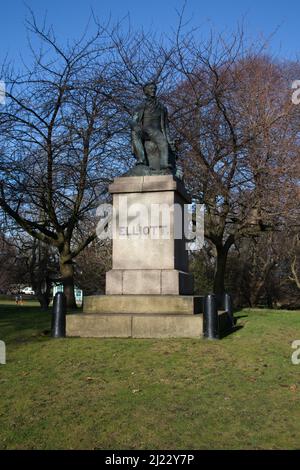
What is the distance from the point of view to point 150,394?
6.02 meters

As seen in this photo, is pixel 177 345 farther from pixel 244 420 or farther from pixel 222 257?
pixel 222 257

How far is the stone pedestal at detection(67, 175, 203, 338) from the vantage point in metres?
9.27

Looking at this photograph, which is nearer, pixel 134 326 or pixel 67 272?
pixel 134 326

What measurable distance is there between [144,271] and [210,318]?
2.03 m

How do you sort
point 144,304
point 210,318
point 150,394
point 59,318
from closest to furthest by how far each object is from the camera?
point 150,394 < point 210,318 < point 59,318 < point 144,304

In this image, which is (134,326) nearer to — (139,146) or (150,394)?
(150,394)

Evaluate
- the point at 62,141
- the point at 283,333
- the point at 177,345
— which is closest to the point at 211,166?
the point at 62,141

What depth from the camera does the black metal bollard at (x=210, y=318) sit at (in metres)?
8.75

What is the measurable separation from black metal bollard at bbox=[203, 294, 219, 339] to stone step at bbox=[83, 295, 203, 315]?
0.65 metres

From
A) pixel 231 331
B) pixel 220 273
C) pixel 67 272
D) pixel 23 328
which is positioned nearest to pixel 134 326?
pixel 231 331

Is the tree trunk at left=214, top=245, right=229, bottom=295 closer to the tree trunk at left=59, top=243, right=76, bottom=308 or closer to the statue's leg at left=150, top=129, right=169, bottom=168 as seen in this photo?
the tree trunk at left=59, top=243, right=76, bottom=308
